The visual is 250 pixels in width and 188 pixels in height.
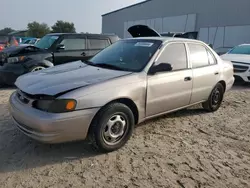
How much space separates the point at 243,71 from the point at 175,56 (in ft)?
17.4

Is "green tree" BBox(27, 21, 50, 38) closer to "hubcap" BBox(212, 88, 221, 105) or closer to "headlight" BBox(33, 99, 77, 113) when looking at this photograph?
"hubcap" BBox(212, 88, 221, 105)

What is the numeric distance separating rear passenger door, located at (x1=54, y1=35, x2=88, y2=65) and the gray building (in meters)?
18.3

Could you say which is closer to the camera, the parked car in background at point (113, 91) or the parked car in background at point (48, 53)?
the parked car in background at point (113, 91)

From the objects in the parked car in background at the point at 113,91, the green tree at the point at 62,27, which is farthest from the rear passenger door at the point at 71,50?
the green tree at the point at 62,27

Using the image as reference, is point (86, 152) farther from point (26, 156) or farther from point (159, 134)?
point (159, 134)

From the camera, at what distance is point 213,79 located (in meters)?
4.81

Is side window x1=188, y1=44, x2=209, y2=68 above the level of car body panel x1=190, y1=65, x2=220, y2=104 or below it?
above

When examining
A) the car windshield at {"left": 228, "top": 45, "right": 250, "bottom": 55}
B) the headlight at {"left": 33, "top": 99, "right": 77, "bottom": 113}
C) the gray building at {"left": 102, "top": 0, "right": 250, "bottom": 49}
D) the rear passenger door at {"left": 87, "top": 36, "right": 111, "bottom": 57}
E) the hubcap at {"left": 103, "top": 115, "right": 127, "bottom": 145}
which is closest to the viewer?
the headlight at {"left": 33, "top": 99, "right": 77, "bottom": 113}

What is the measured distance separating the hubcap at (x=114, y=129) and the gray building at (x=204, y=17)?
2134cm

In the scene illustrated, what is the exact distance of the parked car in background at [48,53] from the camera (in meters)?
6.51

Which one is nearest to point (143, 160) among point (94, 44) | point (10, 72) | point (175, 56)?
point (175, 56)

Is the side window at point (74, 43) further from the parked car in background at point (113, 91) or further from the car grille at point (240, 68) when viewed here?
the car grille at point (240, 68)

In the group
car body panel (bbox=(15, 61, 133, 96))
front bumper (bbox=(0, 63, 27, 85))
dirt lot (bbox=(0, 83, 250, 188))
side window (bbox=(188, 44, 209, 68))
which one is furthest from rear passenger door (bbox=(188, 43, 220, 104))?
front bumper (bbox=(0, 63, 27, 85))

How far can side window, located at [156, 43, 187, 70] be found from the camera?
12.8 feet
